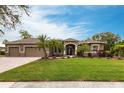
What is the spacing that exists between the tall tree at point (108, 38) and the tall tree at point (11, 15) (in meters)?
16.6

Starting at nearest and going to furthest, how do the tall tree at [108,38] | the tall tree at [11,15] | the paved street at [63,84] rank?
the paved street at [63,84]
the tall tree at [11,15]
the tall tree at [108,38]

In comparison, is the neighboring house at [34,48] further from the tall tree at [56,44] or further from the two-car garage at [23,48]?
the tall tree at [56,44]

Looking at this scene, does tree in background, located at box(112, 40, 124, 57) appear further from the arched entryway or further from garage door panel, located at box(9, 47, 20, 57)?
garage door panel, located at box(9, 47, 20, 57)

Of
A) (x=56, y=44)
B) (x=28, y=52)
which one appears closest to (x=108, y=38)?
(x=56, y=44)

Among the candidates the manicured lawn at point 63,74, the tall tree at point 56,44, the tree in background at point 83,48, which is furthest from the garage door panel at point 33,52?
the manicured lawn at point 63,74

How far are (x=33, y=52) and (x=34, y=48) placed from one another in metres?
0.51

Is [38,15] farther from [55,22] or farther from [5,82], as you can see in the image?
[5,82]

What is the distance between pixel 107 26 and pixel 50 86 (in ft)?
62.3

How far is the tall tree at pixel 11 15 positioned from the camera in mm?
12308

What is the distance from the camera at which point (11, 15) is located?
42.4 feet

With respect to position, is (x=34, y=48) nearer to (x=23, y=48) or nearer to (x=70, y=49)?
(x=23, y=48)

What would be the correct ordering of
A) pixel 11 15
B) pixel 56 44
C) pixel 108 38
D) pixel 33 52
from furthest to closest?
pixel 33 52, pixel 108 38, pixel 56 44, pixel 11 15
